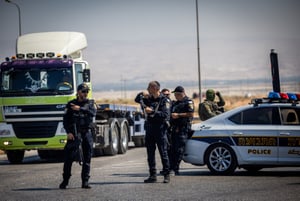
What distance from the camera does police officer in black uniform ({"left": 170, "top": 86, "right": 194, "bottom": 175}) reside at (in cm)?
1625

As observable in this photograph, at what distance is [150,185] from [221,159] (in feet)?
7.16

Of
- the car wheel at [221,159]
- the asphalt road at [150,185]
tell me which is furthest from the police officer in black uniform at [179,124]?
the car wheel at [221,159]

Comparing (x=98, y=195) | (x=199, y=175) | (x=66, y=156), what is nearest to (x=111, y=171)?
(x=199, y=175)

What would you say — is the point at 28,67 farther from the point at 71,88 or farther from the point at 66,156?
the point at 66,156

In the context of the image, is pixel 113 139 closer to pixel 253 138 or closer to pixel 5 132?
pixel 5 132

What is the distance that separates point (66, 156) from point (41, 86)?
7.80m

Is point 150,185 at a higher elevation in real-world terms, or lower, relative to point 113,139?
lower

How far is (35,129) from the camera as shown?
21.9m

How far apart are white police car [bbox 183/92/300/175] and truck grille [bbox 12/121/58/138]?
21.3 feet

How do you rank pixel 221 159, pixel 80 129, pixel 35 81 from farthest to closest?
pixel 35 81, pixel 221 159, pixel 80 129

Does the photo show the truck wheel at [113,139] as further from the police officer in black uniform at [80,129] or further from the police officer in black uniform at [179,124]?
the police officer in black uniform at [80,129]

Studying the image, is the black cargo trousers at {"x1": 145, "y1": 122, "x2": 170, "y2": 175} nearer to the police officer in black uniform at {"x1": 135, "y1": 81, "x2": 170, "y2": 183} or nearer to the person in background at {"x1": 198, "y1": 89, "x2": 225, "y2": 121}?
the police officer in black uniform at {"x1": 135, "y1": 81, "x2": 170, "y2": 183}

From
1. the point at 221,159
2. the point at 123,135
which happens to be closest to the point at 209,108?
the point at 221,159

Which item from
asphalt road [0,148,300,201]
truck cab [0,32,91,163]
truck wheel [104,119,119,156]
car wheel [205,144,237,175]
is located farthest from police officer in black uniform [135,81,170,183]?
truck wheel [104,119,119,156]
